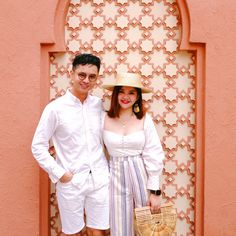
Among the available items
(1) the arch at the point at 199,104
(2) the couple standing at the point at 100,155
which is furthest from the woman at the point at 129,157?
(1) the arch at the point at 199,104

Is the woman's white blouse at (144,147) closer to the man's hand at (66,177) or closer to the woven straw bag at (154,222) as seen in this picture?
the woven straw bag at (154,222)

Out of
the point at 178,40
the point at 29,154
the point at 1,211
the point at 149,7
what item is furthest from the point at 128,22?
the point at 1,211

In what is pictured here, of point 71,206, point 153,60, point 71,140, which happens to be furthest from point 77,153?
point 153,60

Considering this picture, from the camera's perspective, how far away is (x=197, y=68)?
3.42m

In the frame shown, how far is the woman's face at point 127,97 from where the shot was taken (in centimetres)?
307

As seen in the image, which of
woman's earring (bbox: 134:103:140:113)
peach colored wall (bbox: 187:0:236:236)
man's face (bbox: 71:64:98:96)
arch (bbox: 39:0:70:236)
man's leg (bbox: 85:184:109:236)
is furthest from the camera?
arch (bbox: 39:0:70:236)

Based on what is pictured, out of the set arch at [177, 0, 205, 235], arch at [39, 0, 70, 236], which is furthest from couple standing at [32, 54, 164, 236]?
arch at [177, 0, 205, 235]

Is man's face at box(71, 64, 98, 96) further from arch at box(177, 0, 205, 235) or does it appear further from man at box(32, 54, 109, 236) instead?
arch at box(177, 0, 205, 235)

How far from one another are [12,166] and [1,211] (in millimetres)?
446

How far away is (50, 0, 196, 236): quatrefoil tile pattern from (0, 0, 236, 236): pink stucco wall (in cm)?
20

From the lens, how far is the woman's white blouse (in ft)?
10.1

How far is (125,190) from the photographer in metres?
3.13

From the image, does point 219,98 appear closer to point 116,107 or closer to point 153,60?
point 153,60

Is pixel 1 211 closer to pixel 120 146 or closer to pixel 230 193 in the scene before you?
pixel 120 146
